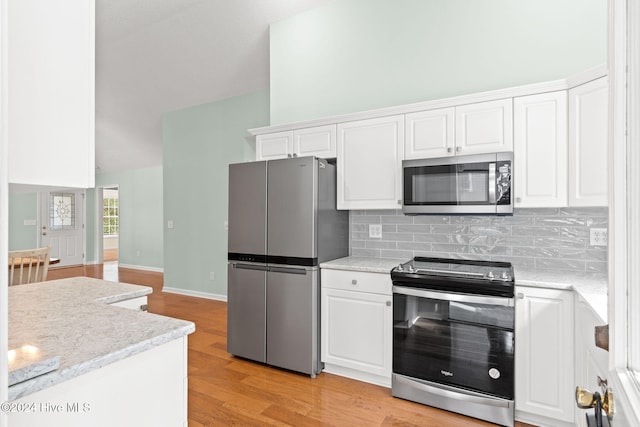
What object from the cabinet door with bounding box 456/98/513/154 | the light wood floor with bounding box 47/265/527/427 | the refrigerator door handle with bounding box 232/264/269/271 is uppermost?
the cabinet door with bounding box 456/98/513/154

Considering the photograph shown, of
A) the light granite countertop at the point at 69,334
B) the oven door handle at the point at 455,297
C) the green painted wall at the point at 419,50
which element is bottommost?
the oven door handle at the point at 455,297

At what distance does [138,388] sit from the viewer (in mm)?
1013

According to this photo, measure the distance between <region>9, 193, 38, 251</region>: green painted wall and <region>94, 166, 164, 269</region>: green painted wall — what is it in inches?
62.3

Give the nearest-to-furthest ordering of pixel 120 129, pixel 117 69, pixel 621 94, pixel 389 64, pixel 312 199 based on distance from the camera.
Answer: pixel 621 94, pixel 312 199, pixel 389 64, pixel 117 69, pixel 120 129

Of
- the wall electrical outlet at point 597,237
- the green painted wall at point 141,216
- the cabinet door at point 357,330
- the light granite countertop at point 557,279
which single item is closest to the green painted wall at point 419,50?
the wall electrical outlet at point 597,237

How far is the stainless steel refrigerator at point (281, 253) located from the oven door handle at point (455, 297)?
2.43ft

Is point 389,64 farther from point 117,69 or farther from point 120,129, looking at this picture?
point 120,129

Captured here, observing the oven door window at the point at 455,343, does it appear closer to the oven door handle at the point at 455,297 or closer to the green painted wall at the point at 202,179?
the oven door handle at the point at 455,297

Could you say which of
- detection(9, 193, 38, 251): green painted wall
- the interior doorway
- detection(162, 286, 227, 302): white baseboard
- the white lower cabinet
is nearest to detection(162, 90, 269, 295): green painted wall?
detection(162, 286, 227, 302): white baseboard

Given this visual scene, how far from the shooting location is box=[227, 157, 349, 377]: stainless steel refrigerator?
2.74 meters

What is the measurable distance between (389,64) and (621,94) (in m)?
2.77

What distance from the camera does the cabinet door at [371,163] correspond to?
274 centimetres

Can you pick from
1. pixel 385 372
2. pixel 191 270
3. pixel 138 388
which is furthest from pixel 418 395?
Result: pixel 191 270

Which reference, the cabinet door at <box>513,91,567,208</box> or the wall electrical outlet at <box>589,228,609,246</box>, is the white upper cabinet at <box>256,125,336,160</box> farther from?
the wall electrical outlet at <box>589,228,609,246</box>
